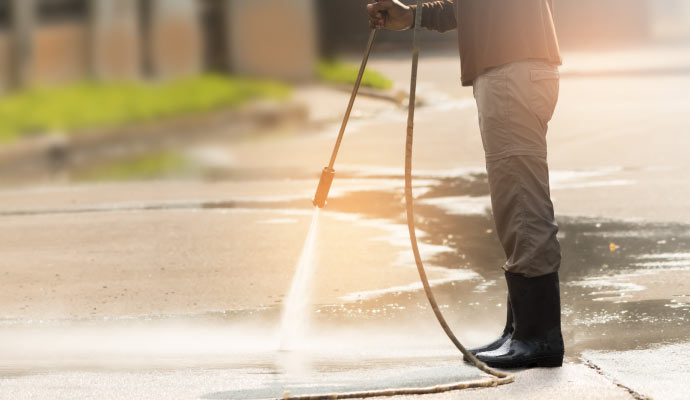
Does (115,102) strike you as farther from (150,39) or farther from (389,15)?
(389,15)

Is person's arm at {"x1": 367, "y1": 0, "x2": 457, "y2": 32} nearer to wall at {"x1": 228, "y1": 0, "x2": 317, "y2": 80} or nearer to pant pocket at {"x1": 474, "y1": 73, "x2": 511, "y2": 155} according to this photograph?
pant pocket at {"x1": 474, "y1": 73, "x2": 511, "y2": 155}

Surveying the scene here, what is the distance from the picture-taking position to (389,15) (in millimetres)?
5422

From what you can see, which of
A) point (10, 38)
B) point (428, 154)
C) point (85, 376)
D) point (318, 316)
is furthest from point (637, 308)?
point (10, 38)

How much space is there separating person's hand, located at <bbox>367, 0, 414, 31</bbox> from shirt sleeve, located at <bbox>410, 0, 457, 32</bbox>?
5 centimetres

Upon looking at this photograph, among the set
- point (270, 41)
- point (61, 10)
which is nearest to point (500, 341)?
point (61, 10)

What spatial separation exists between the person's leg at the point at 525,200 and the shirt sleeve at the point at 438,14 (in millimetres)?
407

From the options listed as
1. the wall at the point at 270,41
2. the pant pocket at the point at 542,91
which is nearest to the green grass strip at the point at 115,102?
the wall at the point at 270,41

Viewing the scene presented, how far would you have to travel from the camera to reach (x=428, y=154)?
1413 centimetres

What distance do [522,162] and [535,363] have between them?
0.73m

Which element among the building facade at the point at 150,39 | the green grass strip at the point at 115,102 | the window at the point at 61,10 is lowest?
the green grass strip at the point at 115,102

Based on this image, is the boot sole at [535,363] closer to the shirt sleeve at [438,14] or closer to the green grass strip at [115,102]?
the shirt sleeve at [438,14]

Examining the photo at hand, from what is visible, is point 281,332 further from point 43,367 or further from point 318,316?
point 43,367

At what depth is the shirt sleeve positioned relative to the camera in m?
5.46

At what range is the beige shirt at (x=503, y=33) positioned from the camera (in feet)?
16.9
